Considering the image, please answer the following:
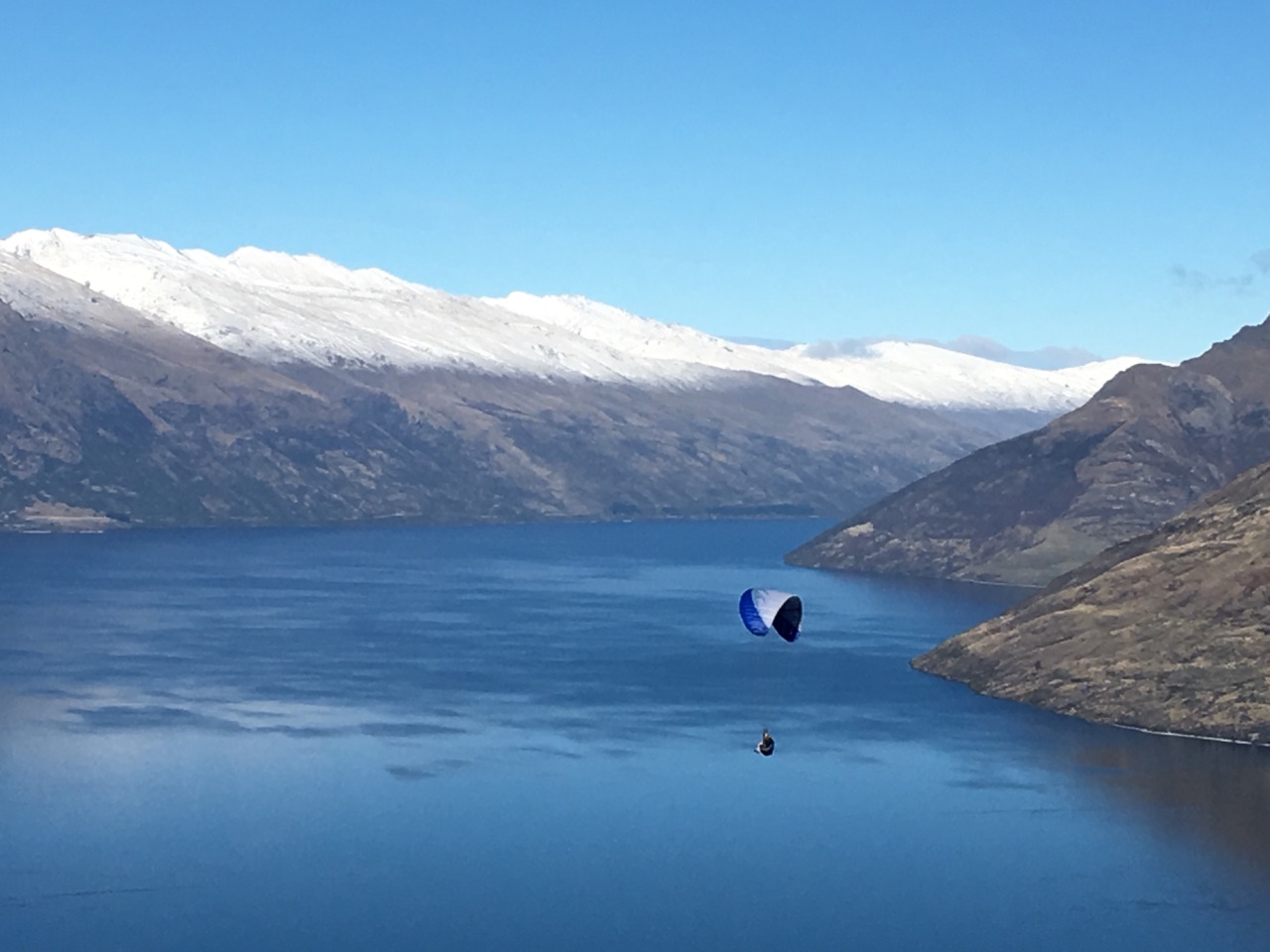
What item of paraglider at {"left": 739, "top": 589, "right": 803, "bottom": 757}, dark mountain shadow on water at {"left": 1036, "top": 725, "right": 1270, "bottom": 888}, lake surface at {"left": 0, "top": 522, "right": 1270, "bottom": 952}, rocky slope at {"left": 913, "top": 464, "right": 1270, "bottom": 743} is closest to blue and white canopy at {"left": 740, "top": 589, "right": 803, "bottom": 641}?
paraglider at {"left": 739, "top": 589, "right": 803, "bottom": 757}

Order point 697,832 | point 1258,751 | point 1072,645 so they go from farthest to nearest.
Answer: point 1072,645
point 1258,751
point 697,832

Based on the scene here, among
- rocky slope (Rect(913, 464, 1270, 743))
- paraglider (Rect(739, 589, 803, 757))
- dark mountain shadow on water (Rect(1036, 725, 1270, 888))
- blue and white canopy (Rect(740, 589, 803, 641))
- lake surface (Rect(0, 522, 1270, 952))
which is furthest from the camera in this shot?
rocky slope (Rect(913, 464, 1270, 743))

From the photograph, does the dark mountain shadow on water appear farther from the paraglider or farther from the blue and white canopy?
the blue and white canopy

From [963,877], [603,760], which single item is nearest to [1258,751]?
[963,877]

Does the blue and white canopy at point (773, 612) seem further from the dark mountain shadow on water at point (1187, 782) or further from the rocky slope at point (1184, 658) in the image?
the rocky slope at point (1184, 658)

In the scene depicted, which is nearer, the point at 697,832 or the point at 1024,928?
the point at 1024,928

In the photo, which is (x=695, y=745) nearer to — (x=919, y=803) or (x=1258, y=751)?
(x=919, y=803)

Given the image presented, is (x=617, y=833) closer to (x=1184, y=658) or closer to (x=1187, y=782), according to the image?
(x=1187, y=782)

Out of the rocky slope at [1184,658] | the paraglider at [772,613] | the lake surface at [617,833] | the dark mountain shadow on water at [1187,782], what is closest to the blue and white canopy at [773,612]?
the paraglider at [772,613]
